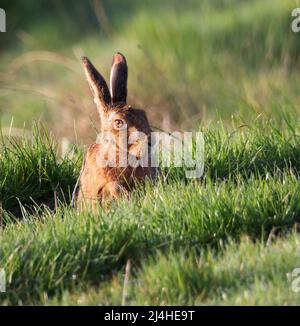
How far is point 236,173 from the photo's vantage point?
695 cm

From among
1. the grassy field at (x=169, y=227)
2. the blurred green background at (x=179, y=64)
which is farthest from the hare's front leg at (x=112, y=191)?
the blurred green background at (x=179, y=64)

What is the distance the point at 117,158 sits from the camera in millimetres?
6711

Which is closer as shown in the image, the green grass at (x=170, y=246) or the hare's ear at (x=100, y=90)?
the green grass at (x=170, y=246)

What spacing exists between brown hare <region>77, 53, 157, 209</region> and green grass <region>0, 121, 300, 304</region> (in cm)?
16

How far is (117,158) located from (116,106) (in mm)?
409

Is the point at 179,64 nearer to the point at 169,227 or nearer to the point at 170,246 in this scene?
the point at 169,227

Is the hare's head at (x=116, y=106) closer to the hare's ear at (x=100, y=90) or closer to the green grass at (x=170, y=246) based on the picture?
the hare's ear at (x=100, y=90)

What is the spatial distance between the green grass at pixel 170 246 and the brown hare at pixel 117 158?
161 mm

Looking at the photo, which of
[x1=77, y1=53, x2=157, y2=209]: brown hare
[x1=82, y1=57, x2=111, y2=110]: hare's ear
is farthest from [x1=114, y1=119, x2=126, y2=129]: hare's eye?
[x1=82, y1=57, x2=111, y2=110]: hare's ear

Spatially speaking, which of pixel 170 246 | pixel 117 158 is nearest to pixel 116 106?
pixel 117 158

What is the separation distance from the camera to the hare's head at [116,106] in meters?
6.74

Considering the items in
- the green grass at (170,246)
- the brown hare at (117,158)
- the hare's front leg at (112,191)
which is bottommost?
the green grass at (170,246)
